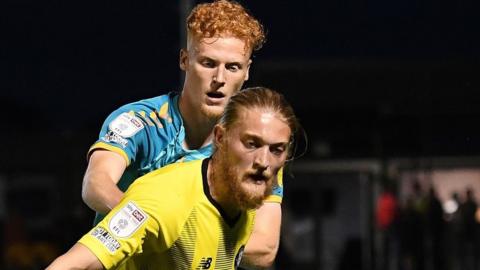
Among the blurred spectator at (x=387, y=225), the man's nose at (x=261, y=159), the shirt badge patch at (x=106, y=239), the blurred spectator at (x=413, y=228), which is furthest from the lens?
the blurred spectator at (x=387, y=225)

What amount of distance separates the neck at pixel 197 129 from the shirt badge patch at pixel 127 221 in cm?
→ 99

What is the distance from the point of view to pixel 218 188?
370cm

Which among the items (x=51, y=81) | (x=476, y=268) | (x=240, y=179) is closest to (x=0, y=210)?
(x=51, y=81)

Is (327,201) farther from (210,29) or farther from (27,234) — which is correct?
(210,29)

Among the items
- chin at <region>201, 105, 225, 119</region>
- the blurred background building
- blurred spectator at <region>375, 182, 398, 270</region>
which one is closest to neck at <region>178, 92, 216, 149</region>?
chin at <region>201, 105, 225, 119</region>

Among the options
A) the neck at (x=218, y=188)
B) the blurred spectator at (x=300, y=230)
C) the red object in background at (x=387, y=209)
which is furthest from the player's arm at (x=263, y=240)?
the blurred spectator at (x=300, y=230)

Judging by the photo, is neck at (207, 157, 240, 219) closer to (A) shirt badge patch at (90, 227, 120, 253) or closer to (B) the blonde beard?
(B) the blonde beard

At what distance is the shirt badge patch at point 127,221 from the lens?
11.5 ft

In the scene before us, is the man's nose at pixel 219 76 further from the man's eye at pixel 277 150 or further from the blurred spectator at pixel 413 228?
the blurred spectator at pixel 413 228

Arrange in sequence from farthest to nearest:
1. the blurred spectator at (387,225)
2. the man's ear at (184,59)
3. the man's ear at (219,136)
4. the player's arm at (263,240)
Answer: the blurred spectator at (387,225) → the man's ear at (184,59) → the player's arm at (263,240) → the man's ear at (219,136)

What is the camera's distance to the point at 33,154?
11234 mm

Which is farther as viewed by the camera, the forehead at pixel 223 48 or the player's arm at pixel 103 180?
the forehead at pixel 223 48

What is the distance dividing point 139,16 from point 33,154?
1.46 meters

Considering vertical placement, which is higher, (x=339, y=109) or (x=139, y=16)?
(x=139, y=16)
